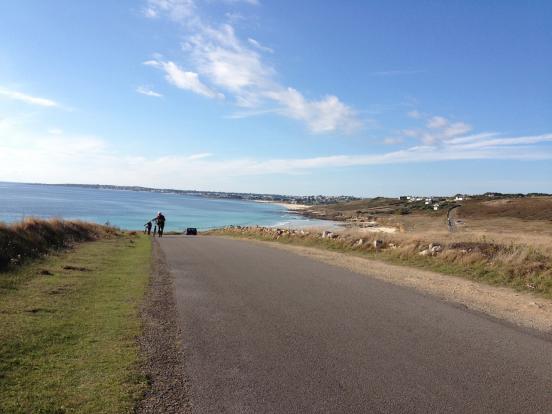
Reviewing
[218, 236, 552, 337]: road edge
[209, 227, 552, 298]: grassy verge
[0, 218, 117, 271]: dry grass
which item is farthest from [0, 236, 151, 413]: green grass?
[209, 227, 552, 298]: grassy verge

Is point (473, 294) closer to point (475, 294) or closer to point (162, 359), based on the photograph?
point (475, 294)

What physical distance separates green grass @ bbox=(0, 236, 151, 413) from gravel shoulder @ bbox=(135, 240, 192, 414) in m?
0.13

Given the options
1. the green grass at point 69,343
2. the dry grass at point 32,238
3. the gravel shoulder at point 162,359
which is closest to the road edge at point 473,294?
the gravel shoulder at point 162,359

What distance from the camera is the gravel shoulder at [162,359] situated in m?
4.58

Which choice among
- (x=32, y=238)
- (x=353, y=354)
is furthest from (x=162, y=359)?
(x=32, y=238)

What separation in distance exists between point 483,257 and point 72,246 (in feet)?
49.3

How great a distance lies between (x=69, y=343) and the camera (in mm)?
6348

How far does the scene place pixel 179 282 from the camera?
38.9ft

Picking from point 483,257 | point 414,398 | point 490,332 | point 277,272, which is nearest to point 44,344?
point 414,398

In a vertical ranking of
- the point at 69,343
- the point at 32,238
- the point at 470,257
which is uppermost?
the point at 470,257

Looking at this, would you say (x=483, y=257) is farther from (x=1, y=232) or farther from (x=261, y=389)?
(x=1, y=232)

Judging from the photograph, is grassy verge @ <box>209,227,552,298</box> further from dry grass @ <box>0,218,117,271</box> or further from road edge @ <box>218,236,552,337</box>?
dry grass @ <box>0,218,117,271</box>

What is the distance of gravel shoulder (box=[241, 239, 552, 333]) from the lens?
8602 mm

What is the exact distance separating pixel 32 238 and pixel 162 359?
1199cm
